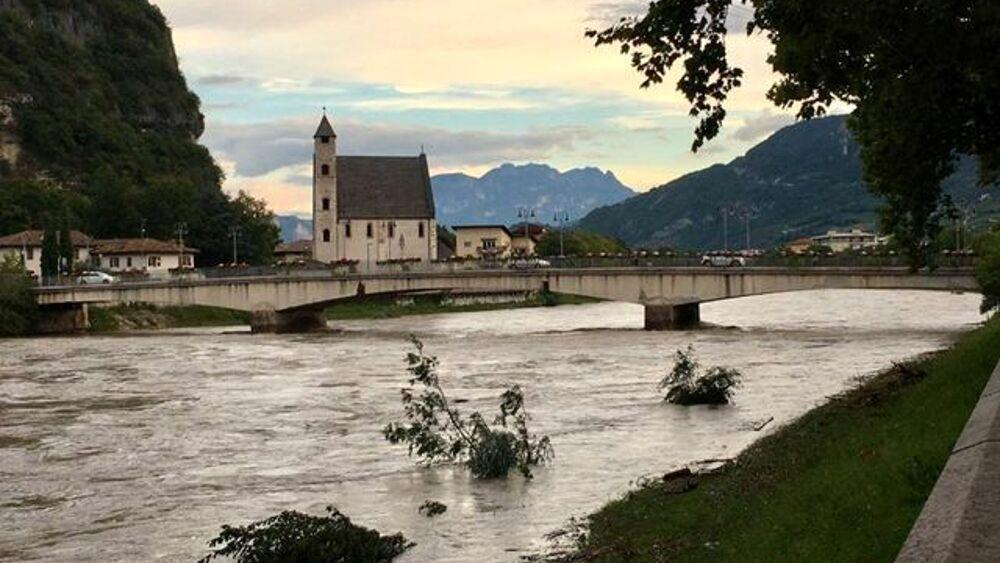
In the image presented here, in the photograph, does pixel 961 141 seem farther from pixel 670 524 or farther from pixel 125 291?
pixel 125 291

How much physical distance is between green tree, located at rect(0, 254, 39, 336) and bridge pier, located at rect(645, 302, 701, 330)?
45012 millimetres

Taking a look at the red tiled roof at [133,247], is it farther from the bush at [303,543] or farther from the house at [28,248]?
the bush at [303,543]

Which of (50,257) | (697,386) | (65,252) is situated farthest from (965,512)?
(65,252)

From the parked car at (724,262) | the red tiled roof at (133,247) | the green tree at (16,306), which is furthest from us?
the red tiled roof at (133,247)

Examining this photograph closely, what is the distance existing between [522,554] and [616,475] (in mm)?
7634

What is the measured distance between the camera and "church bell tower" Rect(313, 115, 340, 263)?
149m

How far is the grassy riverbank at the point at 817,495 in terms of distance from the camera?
490 inches

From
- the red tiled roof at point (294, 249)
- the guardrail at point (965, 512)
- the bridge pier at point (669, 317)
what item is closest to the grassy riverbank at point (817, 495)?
the guardrail at point (965, 512)

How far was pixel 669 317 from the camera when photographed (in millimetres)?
87688

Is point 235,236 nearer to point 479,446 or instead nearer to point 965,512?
point 479,446

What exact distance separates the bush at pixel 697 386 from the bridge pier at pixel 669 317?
4587 cm

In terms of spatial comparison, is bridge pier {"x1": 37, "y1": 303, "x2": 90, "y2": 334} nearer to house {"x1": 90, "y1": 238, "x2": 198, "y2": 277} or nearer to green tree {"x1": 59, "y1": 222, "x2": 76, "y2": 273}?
green tree {"x1": 59, "y1": 222, "x2": 76, "y2": 273}

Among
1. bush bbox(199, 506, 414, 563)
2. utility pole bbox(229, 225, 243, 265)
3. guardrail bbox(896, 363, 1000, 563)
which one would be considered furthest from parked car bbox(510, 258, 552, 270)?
guardrail bbox(896, 363, 1000, 563)

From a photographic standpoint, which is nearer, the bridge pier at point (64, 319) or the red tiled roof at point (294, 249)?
the bridge pier at point (64, 319)
